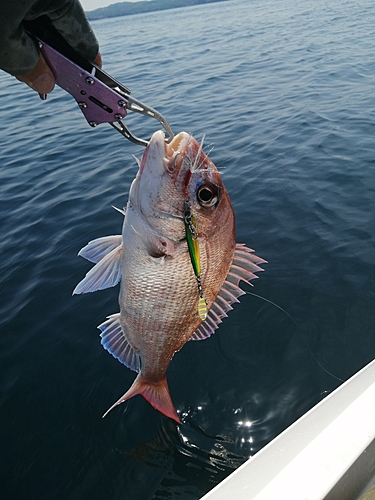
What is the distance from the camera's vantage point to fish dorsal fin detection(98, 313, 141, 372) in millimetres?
2354

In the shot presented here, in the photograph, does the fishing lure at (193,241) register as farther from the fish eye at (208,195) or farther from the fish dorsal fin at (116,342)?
the fish dorsal fin at (116,342)

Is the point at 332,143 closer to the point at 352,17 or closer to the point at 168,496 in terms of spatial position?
the point at 168,496

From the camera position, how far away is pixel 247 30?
2602 centimetres

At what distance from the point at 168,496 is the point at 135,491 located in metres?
0.23

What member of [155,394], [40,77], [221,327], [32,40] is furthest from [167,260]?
[221,327]

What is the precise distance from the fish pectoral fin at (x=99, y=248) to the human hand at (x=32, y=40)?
84 centimetres

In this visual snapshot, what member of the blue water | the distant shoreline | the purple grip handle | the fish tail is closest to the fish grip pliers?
the purple grip handle

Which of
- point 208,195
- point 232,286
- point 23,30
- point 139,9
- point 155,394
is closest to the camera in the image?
point 23,30

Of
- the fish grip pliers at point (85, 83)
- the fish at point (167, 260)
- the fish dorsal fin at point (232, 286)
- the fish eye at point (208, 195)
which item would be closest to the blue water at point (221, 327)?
the fish at point (167, 260)

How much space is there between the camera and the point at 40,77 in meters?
1.97

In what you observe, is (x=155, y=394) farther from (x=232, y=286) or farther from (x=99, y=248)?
(x=99, y=248)

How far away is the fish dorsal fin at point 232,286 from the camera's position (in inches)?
85.2

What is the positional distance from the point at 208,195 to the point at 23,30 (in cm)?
111

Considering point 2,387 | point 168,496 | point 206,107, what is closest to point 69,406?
point 2,387
